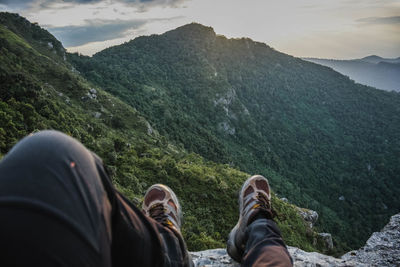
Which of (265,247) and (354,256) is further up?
(265,247)

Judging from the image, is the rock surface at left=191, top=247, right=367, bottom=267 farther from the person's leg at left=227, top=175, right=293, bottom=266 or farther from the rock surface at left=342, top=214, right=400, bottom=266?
the rock surface at left=342, top=214, right=400, bottom=266

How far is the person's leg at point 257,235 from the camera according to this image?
6.82 ft

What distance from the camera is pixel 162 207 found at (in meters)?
2.98

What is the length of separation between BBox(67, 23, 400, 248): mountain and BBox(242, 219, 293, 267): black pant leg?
35.3m

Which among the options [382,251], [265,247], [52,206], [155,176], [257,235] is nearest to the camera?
[52,206]

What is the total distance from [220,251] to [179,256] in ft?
6.02

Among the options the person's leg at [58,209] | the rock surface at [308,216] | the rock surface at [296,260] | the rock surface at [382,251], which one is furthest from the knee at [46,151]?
the rock surface at [308,216]

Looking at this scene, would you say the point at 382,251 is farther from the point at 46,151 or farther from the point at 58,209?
the point at 46,151

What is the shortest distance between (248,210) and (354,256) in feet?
7.29

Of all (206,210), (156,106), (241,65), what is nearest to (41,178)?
(206,210)

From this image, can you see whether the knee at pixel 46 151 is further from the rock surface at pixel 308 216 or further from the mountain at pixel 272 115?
the mountain at pixel 272 115

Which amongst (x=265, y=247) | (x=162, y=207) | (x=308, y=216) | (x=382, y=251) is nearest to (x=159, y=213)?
(x=162, y=207)

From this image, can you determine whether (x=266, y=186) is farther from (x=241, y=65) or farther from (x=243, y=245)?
(x=241, y=65)

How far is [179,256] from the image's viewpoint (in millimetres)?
2039
